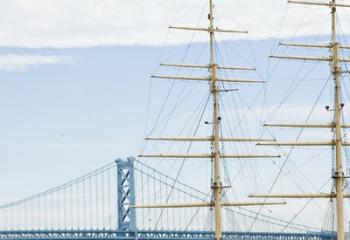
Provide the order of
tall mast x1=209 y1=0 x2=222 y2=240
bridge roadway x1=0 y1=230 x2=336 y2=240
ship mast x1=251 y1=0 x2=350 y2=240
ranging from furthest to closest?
1. bridge roadway x1=0 y1=230 x2=336 y2=240
2. tall mast x1=209 y1=0 x2=222 y2=240
3. ship mast x1=251 y1=0 x2=350 y2=240

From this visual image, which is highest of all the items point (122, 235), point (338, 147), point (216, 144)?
point (122, 235)

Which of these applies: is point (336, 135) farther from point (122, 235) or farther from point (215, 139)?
point (122, 235)

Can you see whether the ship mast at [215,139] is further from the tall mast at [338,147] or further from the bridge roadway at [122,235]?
the bridge roadway at [122,235]

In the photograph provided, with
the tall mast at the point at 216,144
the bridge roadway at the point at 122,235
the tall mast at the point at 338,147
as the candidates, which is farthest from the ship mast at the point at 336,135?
the bridge roadway at the point at 122,235

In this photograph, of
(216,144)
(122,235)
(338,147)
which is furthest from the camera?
(122,235)

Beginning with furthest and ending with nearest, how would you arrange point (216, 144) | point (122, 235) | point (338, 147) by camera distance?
point (122, 235) < point (216, 144) < point (338, 147)

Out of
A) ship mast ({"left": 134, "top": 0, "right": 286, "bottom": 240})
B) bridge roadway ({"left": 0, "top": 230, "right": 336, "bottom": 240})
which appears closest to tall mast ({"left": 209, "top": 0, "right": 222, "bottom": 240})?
ship mast ({"left": 134, "top": 0, "right": 286, "bottom": 240})

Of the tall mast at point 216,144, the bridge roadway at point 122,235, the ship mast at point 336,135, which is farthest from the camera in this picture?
the bridge roadway at point 122,235

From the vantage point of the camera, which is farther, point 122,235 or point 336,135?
point 122,235

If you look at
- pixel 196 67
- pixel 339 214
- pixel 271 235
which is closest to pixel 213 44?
pixel 196 67

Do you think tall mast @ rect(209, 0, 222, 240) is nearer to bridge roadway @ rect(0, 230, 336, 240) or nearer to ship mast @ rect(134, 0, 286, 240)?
ship mast @ rect(134, 0, 286, 240)

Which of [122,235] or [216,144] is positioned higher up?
[122,235]

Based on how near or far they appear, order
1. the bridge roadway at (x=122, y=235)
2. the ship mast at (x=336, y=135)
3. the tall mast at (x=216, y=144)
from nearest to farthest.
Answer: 1. the ship mast at (x=336, y=135)
2. the tall mast at (x=216, y=144)
3. the bridge roadway at (x=122, y=235)

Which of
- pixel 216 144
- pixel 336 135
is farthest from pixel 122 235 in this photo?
pixel 336 135
